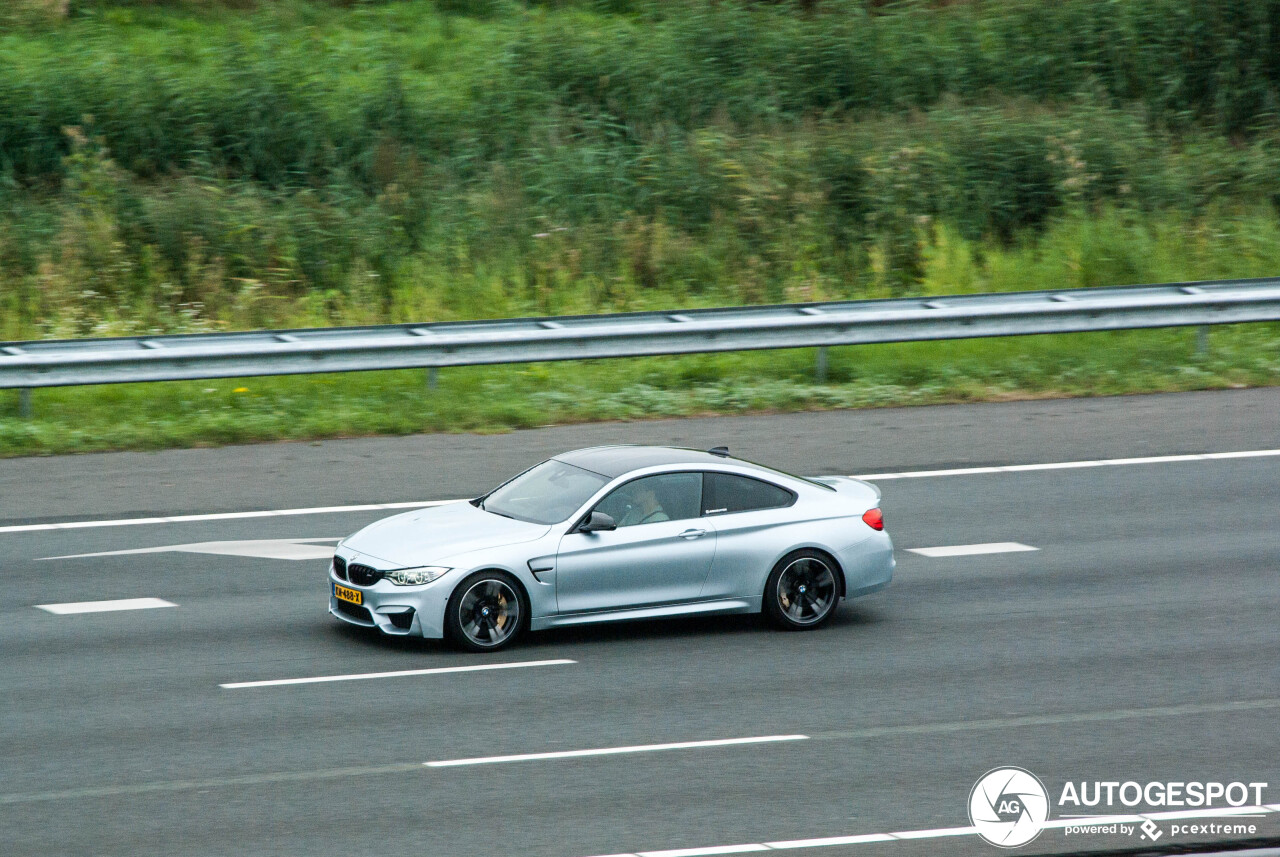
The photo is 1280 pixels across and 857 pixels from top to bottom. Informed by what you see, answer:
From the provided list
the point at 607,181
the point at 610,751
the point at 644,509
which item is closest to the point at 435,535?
the point at 644,509

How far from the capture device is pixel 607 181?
2298 centimetres

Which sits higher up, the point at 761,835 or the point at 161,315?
the point at 161,315

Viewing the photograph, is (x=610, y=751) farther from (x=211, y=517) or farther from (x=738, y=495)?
(x=211, y=517)

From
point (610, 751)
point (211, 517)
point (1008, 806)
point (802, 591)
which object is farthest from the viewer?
point (211, 517)

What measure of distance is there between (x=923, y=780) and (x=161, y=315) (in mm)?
14132

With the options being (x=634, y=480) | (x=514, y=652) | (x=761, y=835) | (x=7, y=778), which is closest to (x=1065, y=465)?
(x=634, y=480)

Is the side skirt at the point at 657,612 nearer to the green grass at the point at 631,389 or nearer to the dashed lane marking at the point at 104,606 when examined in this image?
the dashed lane marking at the point at 104,606

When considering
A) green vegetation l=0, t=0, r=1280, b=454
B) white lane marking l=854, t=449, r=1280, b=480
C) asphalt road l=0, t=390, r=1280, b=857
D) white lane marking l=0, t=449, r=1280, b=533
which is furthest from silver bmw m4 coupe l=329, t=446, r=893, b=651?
green vegetation l=0, t=0, r=1280, b=454

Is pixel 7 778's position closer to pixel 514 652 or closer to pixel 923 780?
pixel 514 652

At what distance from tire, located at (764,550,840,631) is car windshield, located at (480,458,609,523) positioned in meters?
1.36

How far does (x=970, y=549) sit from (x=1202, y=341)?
7.66 metres

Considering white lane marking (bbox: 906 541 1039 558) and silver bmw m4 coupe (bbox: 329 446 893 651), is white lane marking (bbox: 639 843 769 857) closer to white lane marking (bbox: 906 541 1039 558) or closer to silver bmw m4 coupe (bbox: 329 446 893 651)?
silver bmw m4 coupe (bbox: 329 446 893 651)

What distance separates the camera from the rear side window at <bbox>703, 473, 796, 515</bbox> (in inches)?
416

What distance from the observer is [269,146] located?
23453mm
